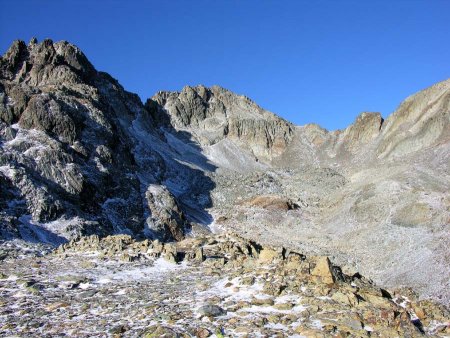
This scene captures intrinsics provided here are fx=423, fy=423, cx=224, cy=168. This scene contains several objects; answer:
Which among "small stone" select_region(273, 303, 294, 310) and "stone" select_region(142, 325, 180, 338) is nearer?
"stone" select_region(142, 325, 180, 338)

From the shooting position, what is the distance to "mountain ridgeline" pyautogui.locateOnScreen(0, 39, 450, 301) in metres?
39.4

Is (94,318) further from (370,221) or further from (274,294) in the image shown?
(370,221)

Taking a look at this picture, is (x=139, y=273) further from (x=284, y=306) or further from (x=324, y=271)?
(x=324, y=271)

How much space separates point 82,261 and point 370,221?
132 feet

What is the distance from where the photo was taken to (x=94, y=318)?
1170 centimetres

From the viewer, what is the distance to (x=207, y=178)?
80812 millimetres

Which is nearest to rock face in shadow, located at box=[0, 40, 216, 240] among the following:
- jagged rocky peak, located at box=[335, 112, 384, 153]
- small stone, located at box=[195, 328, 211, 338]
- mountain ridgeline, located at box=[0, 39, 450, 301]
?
mountain ridgeline, located at box=[0, 39, 450, 301]

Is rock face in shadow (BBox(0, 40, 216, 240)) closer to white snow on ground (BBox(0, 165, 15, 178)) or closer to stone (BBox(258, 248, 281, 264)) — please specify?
white snow on ground (BBox(0, 165, 15, 178))

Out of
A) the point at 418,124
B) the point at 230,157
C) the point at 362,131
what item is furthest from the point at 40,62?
the point at 362,131

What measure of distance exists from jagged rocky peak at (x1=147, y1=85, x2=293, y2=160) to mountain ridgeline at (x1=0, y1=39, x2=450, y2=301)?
4.10 feet

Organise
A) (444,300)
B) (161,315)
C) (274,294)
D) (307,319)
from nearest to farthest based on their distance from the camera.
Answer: (307,319)
(161,315)
(274,294)
(444,300)

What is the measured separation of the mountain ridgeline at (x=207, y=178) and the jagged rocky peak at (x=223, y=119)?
1.25 metres

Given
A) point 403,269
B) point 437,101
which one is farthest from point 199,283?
point 437,101

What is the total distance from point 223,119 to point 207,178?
40.8 metres
